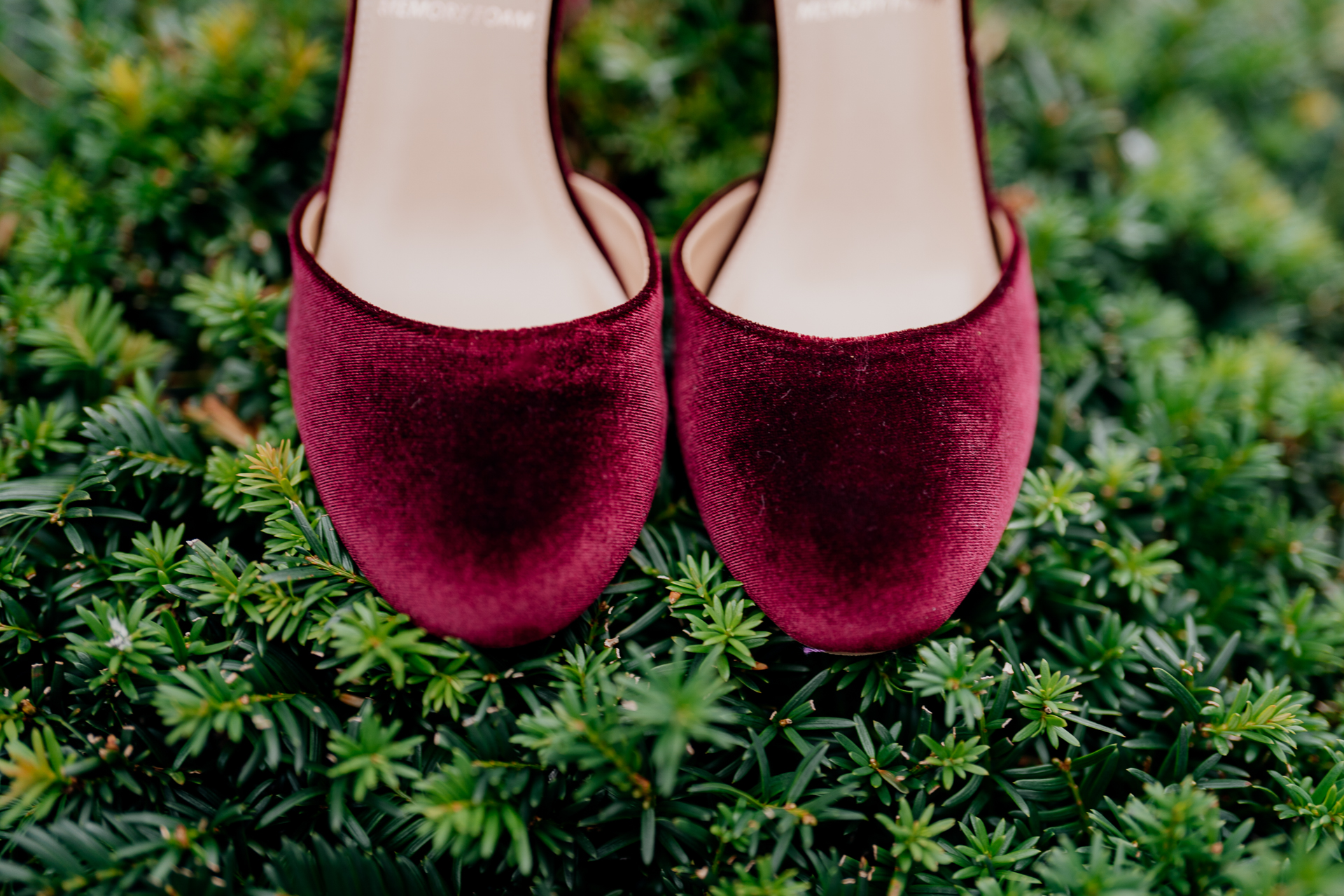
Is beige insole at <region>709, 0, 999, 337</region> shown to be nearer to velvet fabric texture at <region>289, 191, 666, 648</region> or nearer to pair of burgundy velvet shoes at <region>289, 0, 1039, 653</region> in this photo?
pair of burgundy velvet shoes at <region>289, 0, 1039, 653</region>

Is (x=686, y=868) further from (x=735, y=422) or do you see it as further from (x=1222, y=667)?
(x=1222, y=667)

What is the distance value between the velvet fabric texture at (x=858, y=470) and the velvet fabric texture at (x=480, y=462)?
98 millimetres

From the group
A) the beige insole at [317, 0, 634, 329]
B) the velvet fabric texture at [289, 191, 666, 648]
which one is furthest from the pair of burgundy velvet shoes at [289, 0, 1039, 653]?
the beige insole at [317, 0, 634, 329]

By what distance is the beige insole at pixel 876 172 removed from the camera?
3.00ft

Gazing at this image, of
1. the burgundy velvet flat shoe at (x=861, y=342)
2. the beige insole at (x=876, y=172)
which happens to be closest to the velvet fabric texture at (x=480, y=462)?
the burgundy velvet flat shoe at (x=861, y=342)

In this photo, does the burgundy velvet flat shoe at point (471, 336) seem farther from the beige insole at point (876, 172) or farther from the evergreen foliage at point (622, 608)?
the beige insole at point (876, 172)

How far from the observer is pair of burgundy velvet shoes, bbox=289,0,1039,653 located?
68 cm

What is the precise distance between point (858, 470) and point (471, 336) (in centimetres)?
36

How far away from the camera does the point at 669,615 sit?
0.78 meters

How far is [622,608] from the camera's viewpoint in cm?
75

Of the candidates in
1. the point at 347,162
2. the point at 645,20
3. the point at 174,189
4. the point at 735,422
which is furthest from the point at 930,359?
the point at 174,189

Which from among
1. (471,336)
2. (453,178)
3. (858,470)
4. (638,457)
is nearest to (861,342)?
(858,470)

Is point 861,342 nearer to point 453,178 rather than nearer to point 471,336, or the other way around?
point 471,336

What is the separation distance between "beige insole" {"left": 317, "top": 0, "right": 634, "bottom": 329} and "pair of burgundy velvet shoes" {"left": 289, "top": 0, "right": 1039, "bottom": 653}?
0.12m
